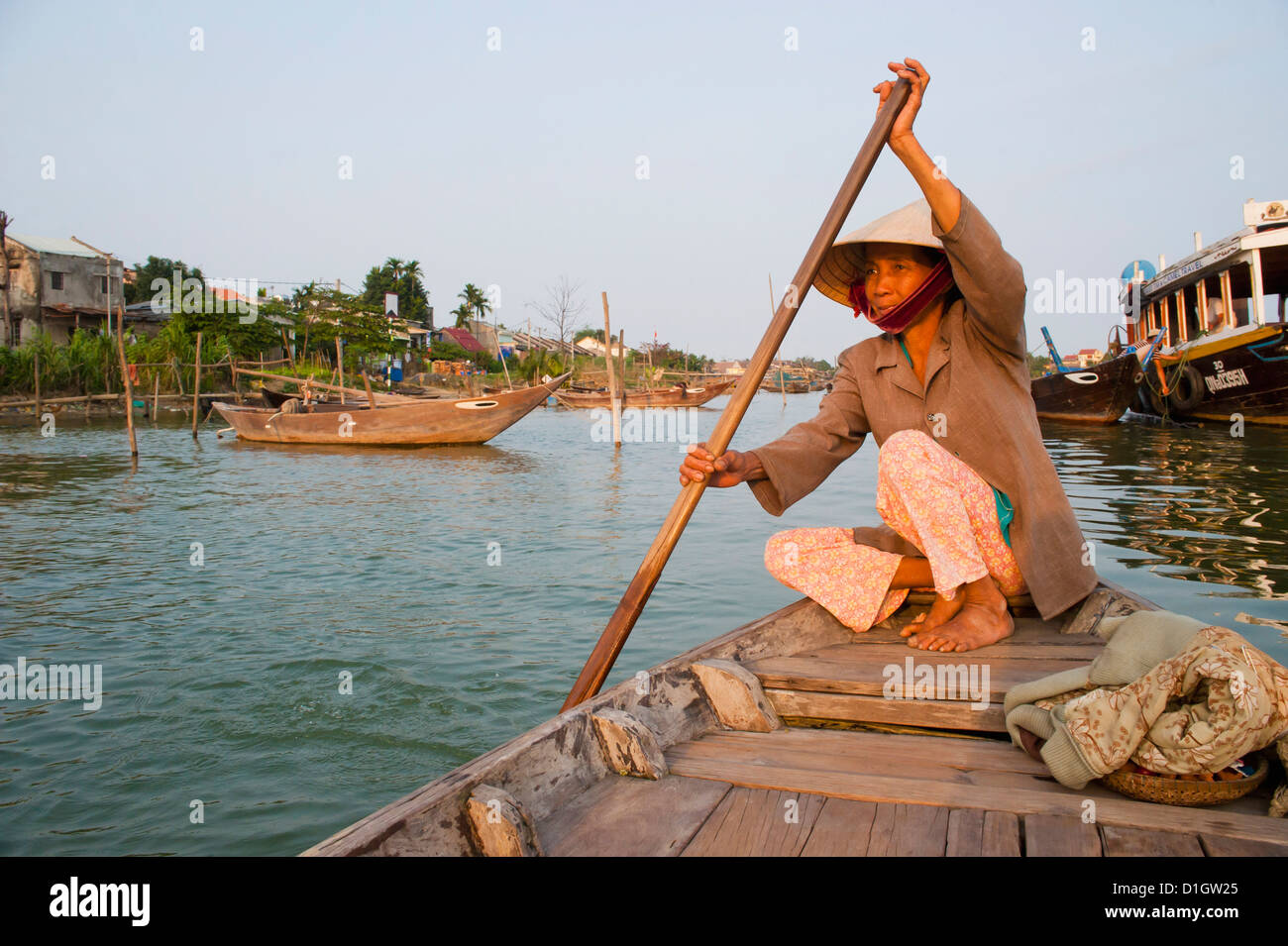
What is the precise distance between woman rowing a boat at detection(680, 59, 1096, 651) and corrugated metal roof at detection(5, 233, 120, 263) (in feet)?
94.7

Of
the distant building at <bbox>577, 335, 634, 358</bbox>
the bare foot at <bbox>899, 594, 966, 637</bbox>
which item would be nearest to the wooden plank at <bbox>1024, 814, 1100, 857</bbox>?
the bare foot at <bbox>899, 594, 966, 637</bbox>

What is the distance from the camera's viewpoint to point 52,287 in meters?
25.2

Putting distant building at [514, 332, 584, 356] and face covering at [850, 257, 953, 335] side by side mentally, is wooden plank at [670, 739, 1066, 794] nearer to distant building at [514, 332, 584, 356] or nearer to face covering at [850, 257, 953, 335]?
face covering at [850, 257, 953, 335]

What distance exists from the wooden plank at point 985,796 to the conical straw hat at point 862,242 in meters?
1.24

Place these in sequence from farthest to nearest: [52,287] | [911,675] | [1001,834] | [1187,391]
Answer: [52,287] → [1187,391] → [911,675] → [1001,834]

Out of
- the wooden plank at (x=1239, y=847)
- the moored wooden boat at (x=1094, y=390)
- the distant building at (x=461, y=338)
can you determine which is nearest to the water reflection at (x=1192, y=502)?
the moored wooden boat at (x=1094, y=390)

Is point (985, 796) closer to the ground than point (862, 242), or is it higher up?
closer to the ground

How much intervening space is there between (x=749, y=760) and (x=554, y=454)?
537 inches

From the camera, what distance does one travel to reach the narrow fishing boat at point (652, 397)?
91.6 feet

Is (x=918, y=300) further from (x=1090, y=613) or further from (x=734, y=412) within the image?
(x=1090, y=613)

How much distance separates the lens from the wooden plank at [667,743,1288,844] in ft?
4.23

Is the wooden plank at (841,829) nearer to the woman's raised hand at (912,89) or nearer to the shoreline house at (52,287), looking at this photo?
the woman's raised hand at (912,89)

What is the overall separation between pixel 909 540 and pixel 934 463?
0.29 m

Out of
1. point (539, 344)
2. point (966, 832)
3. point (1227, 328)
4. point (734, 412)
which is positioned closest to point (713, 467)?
point (734, 412)
